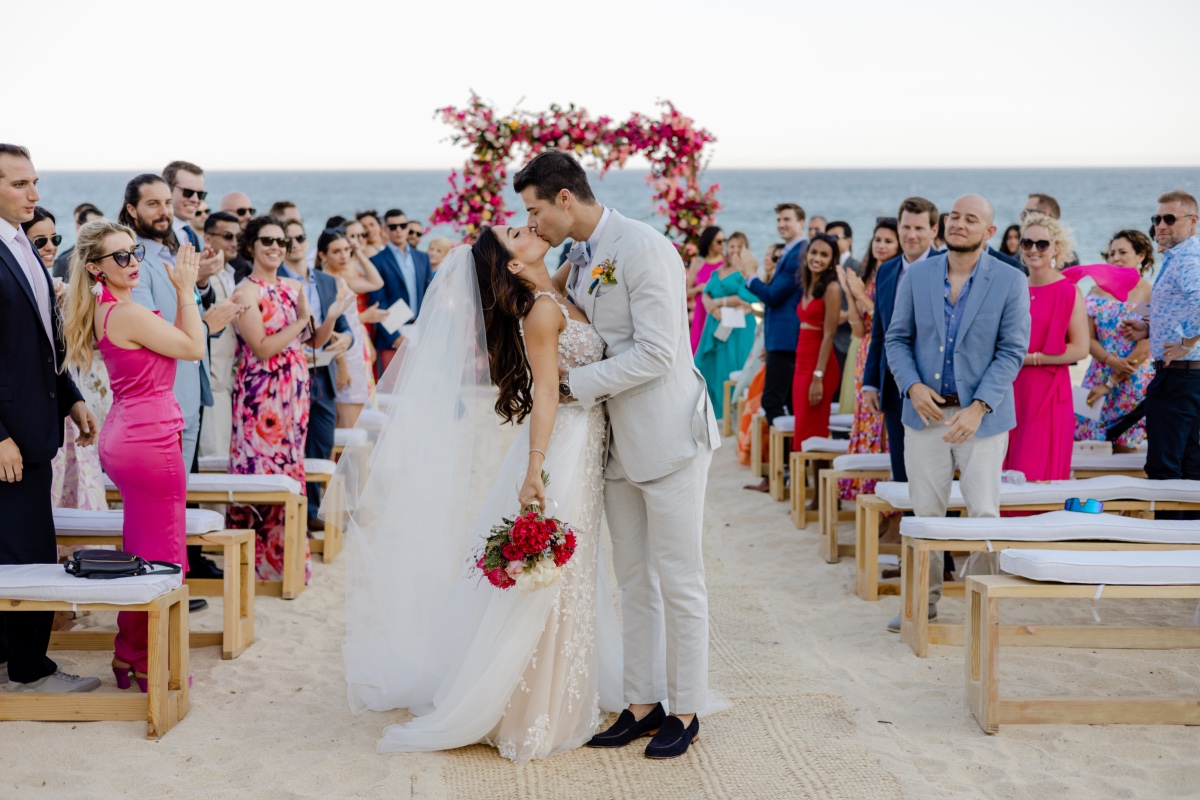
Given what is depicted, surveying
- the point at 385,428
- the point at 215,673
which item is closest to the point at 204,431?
the point at 215,673

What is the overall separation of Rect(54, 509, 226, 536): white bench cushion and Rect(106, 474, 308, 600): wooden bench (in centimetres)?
50

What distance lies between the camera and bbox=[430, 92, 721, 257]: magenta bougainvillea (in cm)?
1167

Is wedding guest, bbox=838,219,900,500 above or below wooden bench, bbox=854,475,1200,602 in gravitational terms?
above

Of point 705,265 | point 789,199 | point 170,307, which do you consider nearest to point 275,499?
point 170,307

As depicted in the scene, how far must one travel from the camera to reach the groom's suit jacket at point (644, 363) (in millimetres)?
3865

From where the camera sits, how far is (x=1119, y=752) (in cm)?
410

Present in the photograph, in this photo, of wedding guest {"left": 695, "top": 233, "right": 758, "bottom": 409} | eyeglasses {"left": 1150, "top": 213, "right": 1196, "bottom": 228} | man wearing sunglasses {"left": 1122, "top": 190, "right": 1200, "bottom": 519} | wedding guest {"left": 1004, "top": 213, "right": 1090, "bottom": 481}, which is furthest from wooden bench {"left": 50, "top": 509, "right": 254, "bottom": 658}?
wedding guest {"left": 695, "top": 233, "right": 758, "bottom": 409}

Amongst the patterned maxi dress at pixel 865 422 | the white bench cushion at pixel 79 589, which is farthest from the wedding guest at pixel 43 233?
the patterned maxi dress at pixel 865 422

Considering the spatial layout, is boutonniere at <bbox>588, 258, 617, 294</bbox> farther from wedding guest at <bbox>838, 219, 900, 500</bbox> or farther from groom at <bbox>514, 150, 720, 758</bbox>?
wedding guest at <bbox>838, 219, 900, 500</bbox>

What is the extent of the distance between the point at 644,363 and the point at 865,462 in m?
3.43

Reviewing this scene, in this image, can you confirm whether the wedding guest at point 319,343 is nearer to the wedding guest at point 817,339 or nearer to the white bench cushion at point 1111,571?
the wedding guest at point 817,339

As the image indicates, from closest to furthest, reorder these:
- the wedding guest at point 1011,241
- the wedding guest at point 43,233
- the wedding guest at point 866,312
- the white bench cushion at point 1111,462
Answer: the wedding guest at point 43,233
the white bench cushion at point 1111,462
the wedding guest at point 866,312
the wedding guest at point 1011,241

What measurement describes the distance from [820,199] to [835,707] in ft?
290

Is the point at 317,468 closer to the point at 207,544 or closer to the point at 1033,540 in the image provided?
the point at 207,544
